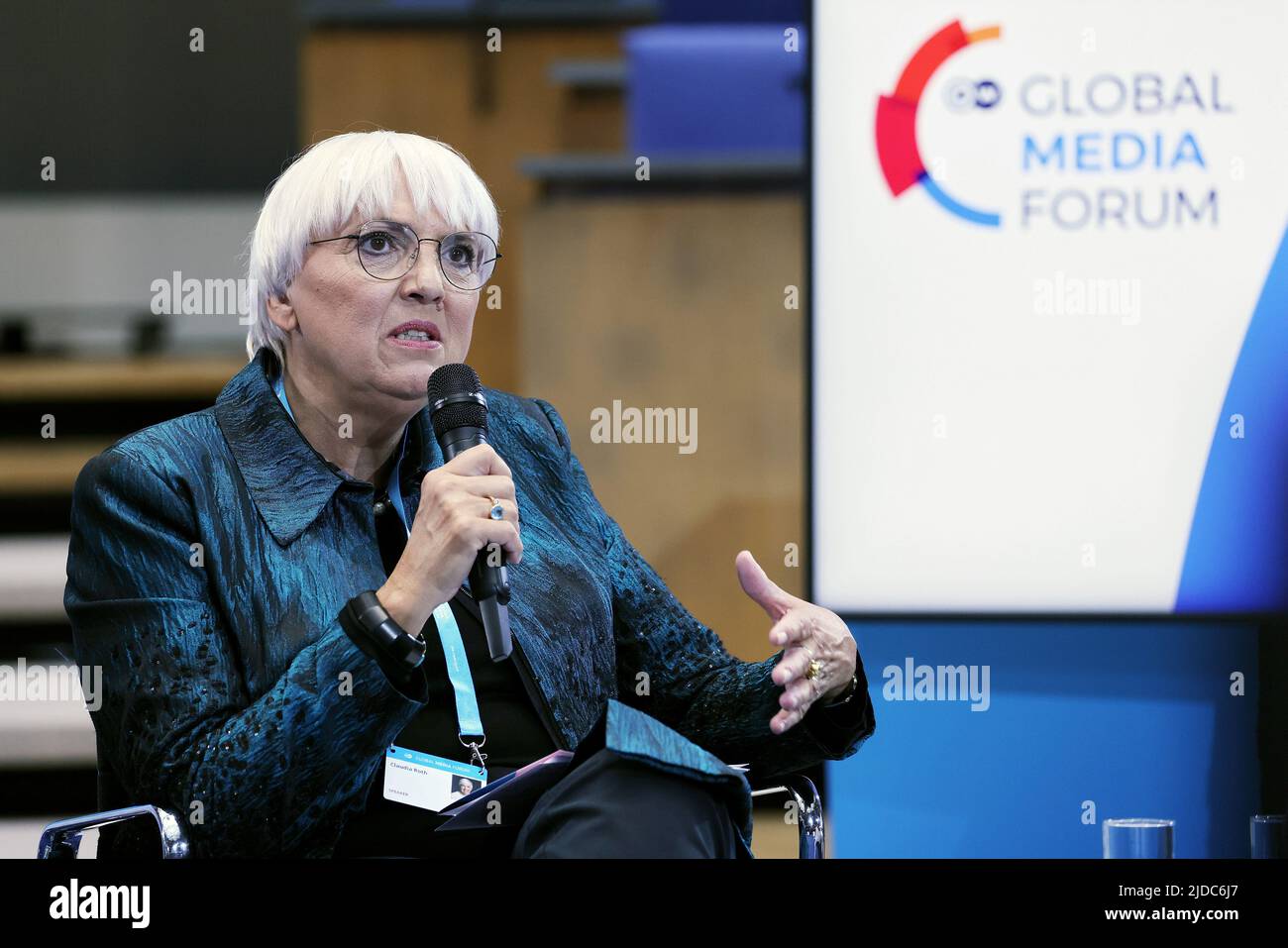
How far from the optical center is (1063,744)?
335 cm

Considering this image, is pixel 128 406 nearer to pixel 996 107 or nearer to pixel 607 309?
pixel 607 309

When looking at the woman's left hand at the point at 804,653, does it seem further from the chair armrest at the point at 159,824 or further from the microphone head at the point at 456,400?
the chair armrest at the point at 159,824

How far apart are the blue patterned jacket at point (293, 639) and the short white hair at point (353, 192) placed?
164 mm

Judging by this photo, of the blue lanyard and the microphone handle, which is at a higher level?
the microphone handle

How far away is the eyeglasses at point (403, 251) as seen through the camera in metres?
2.00

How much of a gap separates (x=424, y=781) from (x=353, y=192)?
0.77m

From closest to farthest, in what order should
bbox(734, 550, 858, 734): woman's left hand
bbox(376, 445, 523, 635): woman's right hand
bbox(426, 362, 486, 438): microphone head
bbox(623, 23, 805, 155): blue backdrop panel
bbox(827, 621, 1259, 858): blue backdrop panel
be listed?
bbox(376, 445, 523, 635): woman's right hand
bbox(426, 362, 486, 438): microphone head
bbox(734, 550, 858, 734): woman's left hand
bbox(827, 621, 1259, 858): blue backdrop panel
bbox(623, 23, 805, 155): blue backdrop panel

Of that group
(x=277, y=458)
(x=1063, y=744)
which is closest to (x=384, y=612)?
(x=277, y=458)

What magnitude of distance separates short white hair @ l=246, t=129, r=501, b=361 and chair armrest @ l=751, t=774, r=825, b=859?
884 mm

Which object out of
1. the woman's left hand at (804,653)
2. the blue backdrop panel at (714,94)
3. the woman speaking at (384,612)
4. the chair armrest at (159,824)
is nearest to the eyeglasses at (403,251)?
the woman speaking at (384,612)

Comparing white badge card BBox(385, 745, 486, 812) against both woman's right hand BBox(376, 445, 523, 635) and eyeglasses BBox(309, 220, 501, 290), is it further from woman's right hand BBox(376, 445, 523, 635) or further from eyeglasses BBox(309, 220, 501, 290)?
eyeglasses BBox(309, 220, 501, 290)

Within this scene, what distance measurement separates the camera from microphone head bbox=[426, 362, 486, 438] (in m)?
1.82

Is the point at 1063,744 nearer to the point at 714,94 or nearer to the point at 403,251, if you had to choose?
the point at 714,94

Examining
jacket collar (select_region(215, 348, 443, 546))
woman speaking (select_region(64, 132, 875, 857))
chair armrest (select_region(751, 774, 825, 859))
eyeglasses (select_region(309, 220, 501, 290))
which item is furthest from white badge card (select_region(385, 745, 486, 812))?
eyeglasses (select_region(309, 220, 501, 290))
